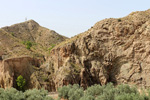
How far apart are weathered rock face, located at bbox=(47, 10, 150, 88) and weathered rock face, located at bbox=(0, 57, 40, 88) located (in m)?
4.49

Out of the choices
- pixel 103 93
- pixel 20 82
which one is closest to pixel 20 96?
pixel 20 82

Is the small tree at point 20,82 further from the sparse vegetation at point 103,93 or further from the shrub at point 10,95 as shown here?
the sparse vegetation at point 103,93

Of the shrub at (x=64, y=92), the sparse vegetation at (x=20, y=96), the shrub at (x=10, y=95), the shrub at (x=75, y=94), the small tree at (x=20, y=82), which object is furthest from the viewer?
the small tree at (x=20, y=82)

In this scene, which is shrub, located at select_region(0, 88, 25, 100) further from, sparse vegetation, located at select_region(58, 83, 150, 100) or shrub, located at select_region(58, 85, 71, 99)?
sparse vegetation, located at select_region(58, 83, 150, 100)

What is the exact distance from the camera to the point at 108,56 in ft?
119

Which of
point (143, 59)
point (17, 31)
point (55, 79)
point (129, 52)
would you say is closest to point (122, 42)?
point (129, 52)

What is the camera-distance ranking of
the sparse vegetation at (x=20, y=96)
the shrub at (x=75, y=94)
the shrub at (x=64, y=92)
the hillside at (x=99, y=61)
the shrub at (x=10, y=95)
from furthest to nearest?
the hillside at (x=99, y=61)
the shrub at (x=64, y=92)
the shrub at (x=75, y=94)
the sparse vegetation at (x=20, y=96)
the shrub at (x=10, y=95)

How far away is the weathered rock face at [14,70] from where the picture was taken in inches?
1230

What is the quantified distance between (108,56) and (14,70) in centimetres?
1817

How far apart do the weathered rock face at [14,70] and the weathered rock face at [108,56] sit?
4490 mm

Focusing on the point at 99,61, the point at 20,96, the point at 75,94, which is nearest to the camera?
the point at 20,96

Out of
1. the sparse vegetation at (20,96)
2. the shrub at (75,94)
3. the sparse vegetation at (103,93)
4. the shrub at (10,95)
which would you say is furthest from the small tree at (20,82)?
the shrub at (75,94)

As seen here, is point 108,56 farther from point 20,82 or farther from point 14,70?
point 14,70

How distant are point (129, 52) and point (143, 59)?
2.87 m
